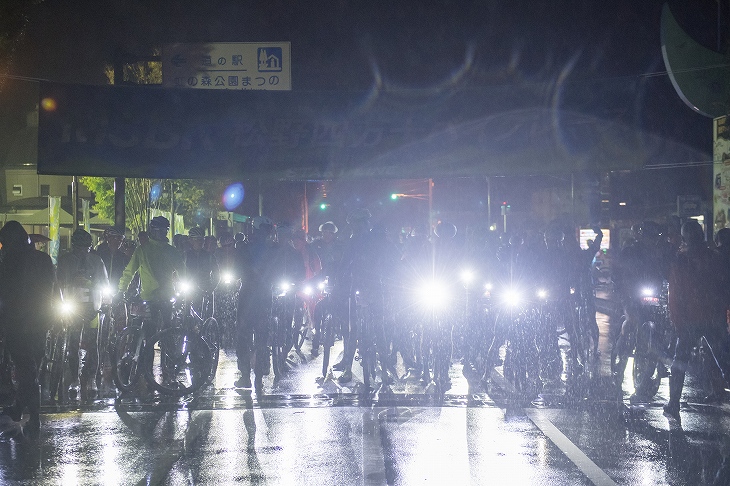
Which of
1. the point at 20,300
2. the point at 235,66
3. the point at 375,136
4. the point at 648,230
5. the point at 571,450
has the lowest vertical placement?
the point at 571,450

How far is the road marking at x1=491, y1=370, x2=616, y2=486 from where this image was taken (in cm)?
671

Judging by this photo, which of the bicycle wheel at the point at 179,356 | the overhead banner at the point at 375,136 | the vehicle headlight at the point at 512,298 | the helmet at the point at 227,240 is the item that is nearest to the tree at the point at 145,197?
the overhead banner at the point at 375,136

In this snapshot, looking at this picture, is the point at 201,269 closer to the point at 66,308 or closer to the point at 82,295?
the point at 82,295

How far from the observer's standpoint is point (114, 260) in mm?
14820

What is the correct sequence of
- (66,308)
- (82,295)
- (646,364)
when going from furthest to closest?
(82,295)
(66,308)
(646,364)

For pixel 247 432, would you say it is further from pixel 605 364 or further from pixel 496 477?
pixel 605 364

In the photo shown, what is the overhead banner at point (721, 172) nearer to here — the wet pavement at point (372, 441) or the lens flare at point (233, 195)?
the wet pavement at point (372, 441)

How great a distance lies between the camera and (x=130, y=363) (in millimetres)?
10758

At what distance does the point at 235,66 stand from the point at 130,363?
20.6 meters

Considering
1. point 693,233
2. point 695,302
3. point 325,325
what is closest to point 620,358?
point 695,302

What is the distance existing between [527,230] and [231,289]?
470 cm

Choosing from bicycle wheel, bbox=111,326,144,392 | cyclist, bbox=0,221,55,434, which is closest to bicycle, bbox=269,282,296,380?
bicycle wheel, bbox=111,326,144,392

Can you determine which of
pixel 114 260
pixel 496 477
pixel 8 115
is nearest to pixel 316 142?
pixel 114 260

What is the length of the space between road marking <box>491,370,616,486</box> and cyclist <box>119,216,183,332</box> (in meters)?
4.22
